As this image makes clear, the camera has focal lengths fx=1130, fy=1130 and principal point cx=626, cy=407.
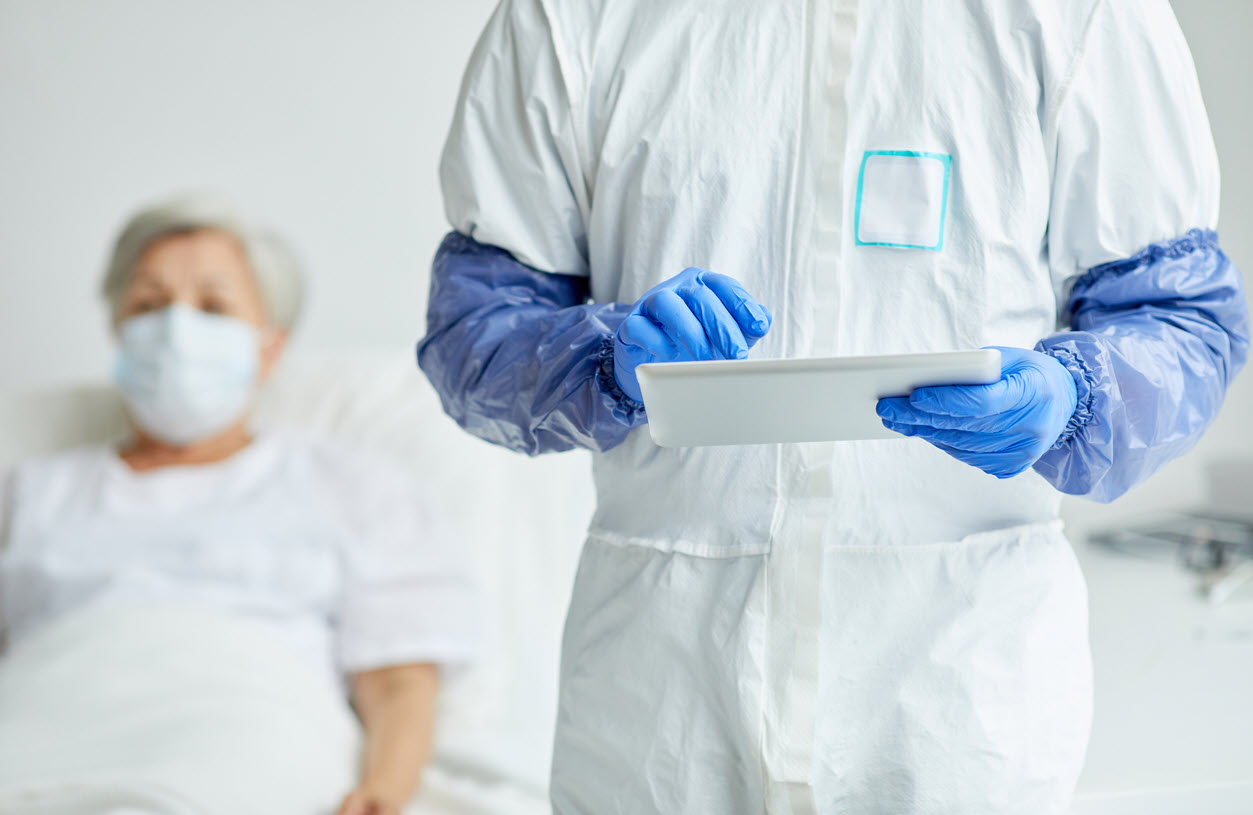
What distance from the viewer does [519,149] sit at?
0.96 m

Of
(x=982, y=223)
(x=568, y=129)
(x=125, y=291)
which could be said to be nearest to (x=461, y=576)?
(x=125, y=291)

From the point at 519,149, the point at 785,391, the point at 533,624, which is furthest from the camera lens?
the point at 533,624

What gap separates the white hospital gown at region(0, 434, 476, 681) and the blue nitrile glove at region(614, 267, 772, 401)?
3.53 ft

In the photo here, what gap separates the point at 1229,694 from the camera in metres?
1.55

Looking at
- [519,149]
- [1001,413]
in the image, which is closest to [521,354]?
[519,149]

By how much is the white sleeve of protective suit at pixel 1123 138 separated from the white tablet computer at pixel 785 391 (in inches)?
10.5

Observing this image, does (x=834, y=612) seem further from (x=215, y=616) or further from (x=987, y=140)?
(x=215, y=616)

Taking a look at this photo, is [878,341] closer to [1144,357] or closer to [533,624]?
[1144,357]

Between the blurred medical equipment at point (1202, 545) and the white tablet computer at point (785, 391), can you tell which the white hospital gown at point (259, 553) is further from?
the blurred medical equipment at point (1202, 545)

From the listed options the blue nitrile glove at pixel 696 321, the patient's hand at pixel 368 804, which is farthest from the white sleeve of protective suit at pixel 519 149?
the patient's hand at pixel 368 804

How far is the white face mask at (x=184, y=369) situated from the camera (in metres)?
1.85

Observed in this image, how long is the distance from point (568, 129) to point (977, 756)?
0.59 metres

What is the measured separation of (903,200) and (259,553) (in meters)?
1.27

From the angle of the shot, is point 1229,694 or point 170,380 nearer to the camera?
point 1229,694
